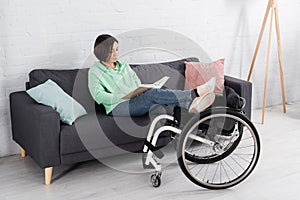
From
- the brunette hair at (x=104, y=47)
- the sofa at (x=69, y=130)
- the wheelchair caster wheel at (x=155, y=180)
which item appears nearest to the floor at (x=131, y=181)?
the wheelchair caster wheel at (x=155, y=180)

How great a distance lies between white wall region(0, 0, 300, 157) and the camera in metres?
3.96

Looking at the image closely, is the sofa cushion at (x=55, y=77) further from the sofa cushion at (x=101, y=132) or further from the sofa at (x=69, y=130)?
the sofa cushion at (x=101, y=132)

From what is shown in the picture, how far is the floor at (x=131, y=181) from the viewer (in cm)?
334

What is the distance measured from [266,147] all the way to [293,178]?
631 millimetres

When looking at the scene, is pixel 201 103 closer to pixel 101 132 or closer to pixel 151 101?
pixel 151 101

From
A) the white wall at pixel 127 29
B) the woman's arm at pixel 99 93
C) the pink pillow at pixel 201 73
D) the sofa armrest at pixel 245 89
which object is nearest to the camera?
the woman's arm at pixel 99 93

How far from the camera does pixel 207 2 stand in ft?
15.9

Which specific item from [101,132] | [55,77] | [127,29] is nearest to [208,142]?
[101,132]

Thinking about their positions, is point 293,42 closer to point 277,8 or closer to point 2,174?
point 277,8

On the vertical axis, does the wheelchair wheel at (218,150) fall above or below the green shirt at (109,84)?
below

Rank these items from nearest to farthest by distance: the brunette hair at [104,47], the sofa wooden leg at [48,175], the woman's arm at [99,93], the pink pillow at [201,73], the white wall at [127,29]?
the sofa wooden leg at [48,175]
the woman's arm at [99,93]
the brunette hair at [104,47]
the white wall at [127,29]
the pink pillow at [201,73]

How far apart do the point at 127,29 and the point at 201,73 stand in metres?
0.76

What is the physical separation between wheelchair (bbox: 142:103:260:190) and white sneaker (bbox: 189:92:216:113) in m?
0.05

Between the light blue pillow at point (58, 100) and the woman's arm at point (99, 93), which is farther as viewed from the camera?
the woman's arm at point (99, 93)
